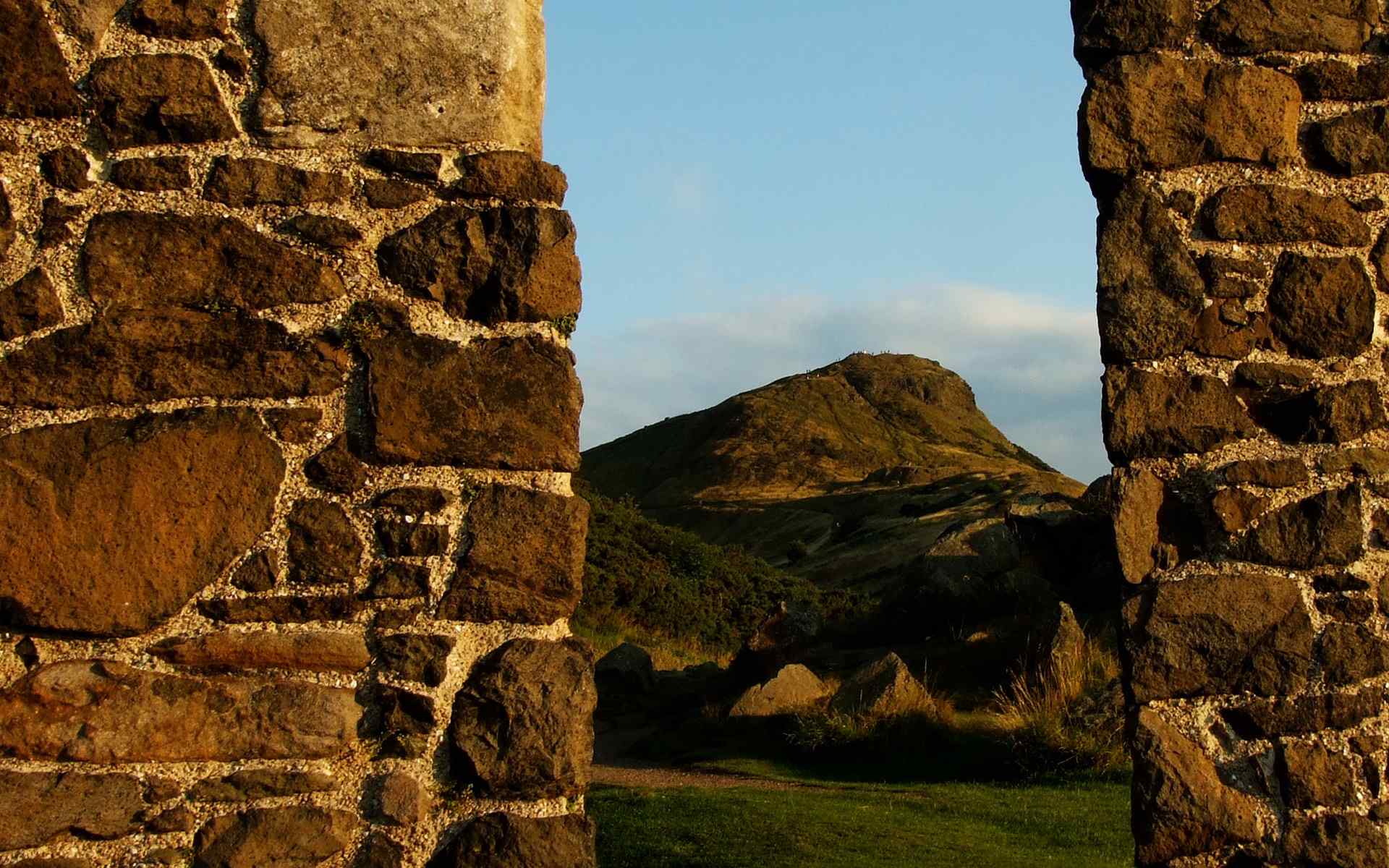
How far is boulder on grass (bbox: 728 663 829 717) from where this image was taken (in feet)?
33.5

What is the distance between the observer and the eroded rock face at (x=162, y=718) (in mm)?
2846

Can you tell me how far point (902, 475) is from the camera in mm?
39094

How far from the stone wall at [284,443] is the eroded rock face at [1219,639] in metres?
1.39

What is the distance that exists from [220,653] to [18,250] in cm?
101

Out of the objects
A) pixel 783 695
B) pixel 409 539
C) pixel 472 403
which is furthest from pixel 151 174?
pixel 783 695

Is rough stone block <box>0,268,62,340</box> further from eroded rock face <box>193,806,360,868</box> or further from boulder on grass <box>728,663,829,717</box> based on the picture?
boulder on grass <box>728,663,829,717</box>

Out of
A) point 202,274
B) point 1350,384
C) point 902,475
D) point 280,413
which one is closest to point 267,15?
point 202,274

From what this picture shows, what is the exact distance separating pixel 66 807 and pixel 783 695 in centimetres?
786

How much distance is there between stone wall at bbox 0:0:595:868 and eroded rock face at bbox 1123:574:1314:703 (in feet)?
4.55

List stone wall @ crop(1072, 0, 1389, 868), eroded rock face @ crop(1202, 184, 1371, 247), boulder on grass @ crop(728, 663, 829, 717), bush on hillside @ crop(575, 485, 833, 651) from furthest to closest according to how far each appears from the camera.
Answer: bush on hillside @ crop(575, 485, 833, 651)
boulder on grass @ crop(728, 663, 829, 717)
eroded rock face @ crop(1202, 184, 1371, 247)
stone wall @ crop(1072, 0, 1389, 868)

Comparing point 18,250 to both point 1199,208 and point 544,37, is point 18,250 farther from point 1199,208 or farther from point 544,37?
point 1199,208

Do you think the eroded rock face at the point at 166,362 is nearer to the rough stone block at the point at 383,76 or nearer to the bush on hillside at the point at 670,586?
the rough stone block at the point at 383,76

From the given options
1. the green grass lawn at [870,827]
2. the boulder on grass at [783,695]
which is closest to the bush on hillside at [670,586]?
the boulder on grass at [783,695]

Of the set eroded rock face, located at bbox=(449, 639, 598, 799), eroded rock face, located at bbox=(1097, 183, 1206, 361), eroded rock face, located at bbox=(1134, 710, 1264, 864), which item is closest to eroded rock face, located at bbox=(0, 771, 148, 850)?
eroded rock face, located at bbox=(449, 639, 598, 799)
